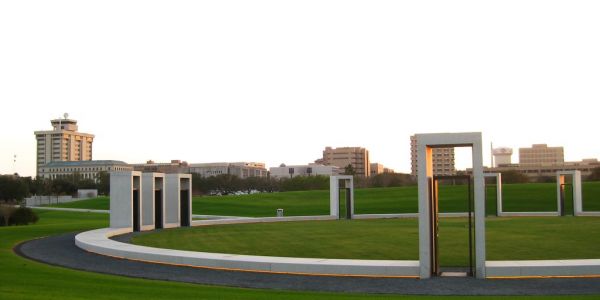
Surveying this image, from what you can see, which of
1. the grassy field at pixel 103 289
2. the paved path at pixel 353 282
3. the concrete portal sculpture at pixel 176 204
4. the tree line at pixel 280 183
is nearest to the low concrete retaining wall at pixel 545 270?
the paved path at pixel 353 282

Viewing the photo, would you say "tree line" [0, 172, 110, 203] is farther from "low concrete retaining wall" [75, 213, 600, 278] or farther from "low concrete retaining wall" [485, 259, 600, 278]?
"low concrete retaining wall" [485, 259, 600, 278]

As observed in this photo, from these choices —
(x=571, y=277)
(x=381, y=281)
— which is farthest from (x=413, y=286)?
(x=571, y=277)

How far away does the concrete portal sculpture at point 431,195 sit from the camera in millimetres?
13961

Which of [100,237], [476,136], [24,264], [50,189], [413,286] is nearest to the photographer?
[413,286]

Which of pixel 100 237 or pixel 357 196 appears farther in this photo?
pixel 357 196

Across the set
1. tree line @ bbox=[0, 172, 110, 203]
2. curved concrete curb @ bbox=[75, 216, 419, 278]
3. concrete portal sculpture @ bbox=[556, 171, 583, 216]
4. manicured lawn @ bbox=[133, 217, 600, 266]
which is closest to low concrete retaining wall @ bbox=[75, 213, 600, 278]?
curved concrete curb @ bbox=[75, 216, 419, 278]

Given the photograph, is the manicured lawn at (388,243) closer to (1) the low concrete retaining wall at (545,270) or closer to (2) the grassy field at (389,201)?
(1) the low concrete retaining wall at (545,270)

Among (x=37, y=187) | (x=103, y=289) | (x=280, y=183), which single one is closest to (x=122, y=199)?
(x=103, y=289)

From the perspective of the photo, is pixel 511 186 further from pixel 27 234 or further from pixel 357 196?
pixel 27 234

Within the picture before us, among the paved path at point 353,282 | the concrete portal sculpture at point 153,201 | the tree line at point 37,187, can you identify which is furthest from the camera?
the tree line at point 37,187

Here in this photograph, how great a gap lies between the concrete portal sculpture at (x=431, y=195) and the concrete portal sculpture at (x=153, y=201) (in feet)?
63.3

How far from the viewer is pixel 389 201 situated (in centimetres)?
6234

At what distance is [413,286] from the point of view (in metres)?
13.1

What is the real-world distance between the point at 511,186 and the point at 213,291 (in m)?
55.5
